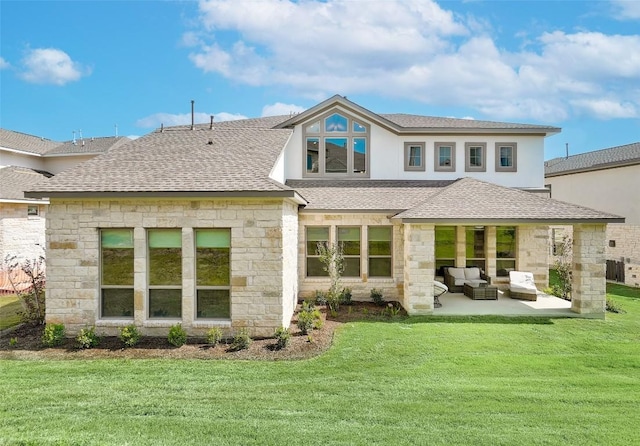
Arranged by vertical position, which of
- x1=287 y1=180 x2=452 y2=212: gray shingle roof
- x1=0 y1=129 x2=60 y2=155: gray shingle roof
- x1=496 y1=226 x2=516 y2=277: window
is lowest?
x1=496 y1=226 x2=516 y2=277: window

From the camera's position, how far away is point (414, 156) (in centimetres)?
1562

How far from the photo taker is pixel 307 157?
1523 cm

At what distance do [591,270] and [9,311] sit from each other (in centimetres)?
1817

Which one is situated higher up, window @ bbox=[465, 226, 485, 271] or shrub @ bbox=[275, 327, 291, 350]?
window @ bbox=[465, 226, 485, 271]

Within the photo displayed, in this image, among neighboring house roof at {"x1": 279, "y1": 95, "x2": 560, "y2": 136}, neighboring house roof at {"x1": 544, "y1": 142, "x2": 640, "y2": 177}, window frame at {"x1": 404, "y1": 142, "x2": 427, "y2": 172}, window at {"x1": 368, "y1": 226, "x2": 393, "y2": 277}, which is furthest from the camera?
neighboring house roof at {"x1": 544, "y1": 142, "x2": 640, "y2": 177}

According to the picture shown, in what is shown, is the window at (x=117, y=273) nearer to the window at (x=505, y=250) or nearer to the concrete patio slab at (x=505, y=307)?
the concrete patio slab at (x=505, y=307)

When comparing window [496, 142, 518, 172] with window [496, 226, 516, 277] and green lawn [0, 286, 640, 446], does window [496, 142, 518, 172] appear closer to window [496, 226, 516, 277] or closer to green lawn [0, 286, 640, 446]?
window [496, 226, 516, 277]

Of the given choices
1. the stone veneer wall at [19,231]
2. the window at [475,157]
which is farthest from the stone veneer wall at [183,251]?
the window at [475,157]

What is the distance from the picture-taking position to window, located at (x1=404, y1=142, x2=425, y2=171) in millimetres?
15539

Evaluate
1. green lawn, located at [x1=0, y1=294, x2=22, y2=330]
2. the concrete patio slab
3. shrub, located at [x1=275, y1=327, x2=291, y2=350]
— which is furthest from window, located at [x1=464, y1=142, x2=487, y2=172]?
green lawn, located at [x1=0, y1=294, x2=22, y2=330]

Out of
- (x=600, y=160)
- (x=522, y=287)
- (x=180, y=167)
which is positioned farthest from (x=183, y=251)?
(x=600, y=160)

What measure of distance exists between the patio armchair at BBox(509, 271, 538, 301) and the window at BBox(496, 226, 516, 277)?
5.59 ft

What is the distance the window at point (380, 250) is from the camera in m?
13.1

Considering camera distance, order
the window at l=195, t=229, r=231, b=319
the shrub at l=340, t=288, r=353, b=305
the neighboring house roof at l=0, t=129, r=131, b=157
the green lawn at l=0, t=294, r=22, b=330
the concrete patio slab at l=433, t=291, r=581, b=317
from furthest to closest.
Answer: the neighboring house roof at l=0, t=129, r=131, b=157 < the shrub at l=340, t=288, r=353, b=305 < the concrete patio slab at l=433, t=291, r=581, b=317 < the green lawn at l=0, t=294, r=22, b=330 < the window at l=195, t=229, r=231, b=319
